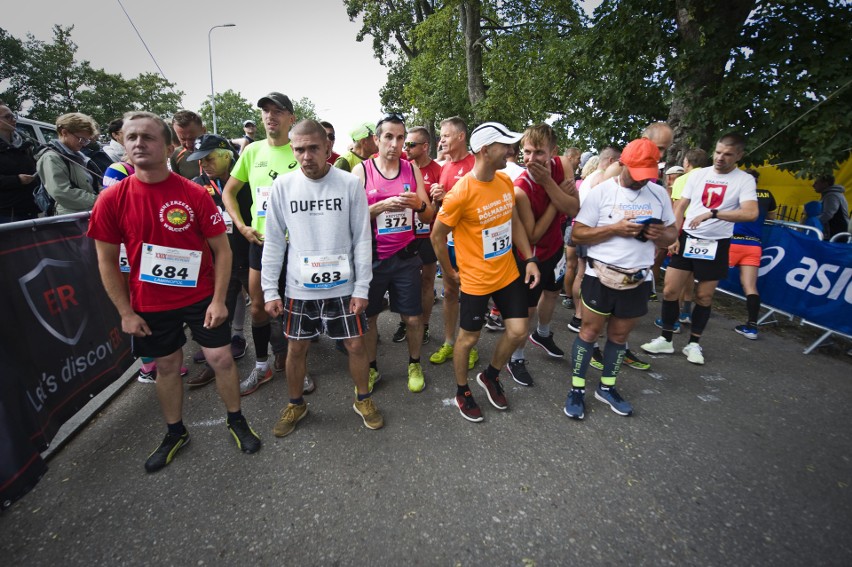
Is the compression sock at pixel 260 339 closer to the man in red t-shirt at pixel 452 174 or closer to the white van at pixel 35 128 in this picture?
the man in red t-shirt at pixel 452 174

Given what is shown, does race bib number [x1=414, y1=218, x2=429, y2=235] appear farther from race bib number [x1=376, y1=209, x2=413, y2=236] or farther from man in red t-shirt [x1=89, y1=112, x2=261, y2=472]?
man in red t-shirt [x1=89, y1=112, x2=261, y2=472]

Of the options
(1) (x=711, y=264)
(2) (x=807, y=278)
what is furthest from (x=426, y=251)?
(2) (x=807, y=278)

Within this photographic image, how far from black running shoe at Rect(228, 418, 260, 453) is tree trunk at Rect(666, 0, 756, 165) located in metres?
7.74

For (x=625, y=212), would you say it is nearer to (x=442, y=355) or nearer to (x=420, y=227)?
(x=420, y=227)

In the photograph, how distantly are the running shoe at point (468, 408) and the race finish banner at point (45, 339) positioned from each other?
259cm

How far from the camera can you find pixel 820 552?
1.79 m

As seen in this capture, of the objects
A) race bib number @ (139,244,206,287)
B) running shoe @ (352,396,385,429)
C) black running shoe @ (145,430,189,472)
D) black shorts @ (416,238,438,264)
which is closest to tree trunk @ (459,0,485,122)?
black shorts @ (416,238,438,264)

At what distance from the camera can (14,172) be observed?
4109 millimetres

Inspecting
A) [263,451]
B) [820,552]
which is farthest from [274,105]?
[820,552]

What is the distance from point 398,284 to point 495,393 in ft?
3.92

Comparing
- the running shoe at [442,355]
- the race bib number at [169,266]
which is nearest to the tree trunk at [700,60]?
the running shoe at [442,355]

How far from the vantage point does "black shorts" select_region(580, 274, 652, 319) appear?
8.97 ft

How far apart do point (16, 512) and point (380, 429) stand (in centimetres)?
205

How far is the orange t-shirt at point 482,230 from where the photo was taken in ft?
8.45
